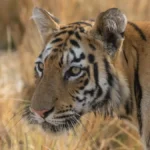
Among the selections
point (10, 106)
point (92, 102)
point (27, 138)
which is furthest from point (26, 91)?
point (92, 102)

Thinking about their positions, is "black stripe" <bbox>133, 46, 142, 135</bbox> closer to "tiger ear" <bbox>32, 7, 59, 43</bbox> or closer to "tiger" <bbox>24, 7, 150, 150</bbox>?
"tiger" <bbox>24, 7, 150, 150</bbox>

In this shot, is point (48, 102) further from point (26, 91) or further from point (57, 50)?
point (26, 91)

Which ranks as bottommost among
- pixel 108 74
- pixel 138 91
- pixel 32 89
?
pixel 32 89

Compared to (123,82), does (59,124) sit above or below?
below

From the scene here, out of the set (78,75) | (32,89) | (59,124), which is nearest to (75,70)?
(78,75)

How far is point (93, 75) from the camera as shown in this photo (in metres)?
3.36

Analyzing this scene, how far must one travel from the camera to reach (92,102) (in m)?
3.43

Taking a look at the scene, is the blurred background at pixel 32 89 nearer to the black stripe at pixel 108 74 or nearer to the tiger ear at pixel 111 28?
the black stripe at pixel 108 74

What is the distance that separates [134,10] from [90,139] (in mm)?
2023

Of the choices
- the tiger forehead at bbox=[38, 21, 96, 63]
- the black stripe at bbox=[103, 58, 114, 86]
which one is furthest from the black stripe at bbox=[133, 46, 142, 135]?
the tiger forehead at bbox=[38, 21, 96, 63]

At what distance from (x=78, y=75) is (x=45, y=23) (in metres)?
0.39

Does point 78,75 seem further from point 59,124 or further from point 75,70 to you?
point 59,124

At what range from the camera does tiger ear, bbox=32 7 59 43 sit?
3.54 meters

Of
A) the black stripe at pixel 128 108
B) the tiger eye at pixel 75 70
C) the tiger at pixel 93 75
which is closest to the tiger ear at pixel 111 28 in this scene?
the tiger at pixel 93 75
